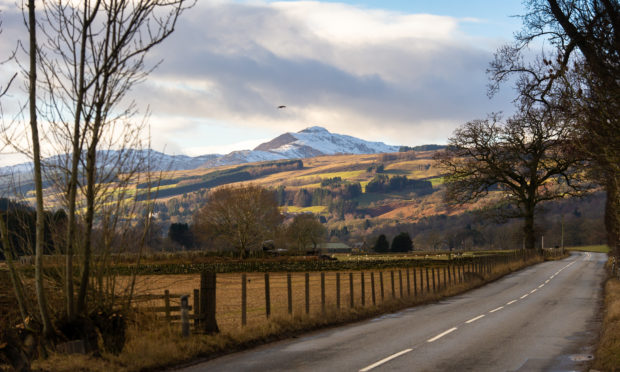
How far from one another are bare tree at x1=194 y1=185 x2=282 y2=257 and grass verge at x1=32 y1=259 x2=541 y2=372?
78249 mm

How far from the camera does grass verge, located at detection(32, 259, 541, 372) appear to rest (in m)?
11.7

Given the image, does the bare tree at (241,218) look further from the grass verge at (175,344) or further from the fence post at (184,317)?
the fence post at (184,317)

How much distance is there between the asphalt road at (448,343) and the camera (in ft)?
41.6

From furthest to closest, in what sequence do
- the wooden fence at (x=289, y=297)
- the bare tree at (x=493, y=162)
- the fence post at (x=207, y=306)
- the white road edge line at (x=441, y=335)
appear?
1. the bare tree at (x=493, y=162)
2. the white road edge line at (x=441, y=335)
3. the wooden fence at (x=289, y=297)
4. the fence post at (x=207, y=306)

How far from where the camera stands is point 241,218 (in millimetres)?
104625

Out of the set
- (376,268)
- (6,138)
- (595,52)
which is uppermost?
(595,52)

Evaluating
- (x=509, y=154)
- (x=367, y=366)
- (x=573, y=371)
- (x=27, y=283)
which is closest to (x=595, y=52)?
(x=573, y=371)

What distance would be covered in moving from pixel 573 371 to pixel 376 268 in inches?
2330

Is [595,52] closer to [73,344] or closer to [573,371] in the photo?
[573,371]

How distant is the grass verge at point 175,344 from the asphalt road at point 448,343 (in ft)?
1.80

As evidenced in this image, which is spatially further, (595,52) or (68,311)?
(595,52)

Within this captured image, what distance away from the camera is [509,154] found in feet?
196

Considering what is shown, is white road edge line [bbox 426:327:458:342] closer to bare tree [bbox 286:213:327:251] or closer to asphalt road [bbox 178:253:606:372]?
asphalt road [bbox 178:253:606:372]

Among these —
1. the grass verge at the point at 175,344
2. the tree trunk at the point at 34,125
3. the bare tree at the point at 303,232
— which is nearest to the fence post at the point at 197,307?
the grass verge at the point at 175,344
